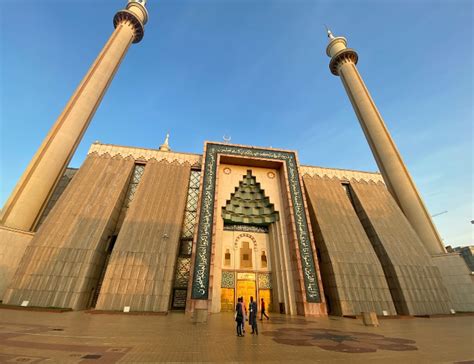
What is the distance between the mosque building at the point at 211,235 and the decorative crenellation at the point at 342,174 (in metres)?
0.18

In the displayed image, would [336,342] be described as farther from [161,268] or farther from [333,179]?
[333,179]

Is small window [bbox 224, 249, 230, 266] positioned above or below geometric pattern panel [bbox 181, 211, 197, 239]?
below

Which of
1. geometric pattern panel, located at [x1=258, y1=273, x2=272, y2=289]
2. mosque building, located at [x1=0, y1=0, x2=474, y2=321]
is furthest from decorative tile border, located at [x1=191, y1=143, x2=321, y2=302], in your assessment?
geometric pattern panel, located at [x1=258, y1=273, x2=272, y2=289]

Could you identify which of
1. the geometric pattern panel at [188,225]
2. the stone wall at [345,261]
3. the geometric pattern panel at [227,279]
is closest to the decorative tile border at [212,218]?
the stone wall at [345,261]

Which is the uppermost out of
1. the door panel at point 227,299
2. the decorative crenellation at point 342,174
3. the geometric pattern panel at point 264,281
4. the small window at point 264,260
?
the decorative crenellation at point 342,174

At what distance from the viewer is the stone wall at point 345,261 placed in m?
15.1

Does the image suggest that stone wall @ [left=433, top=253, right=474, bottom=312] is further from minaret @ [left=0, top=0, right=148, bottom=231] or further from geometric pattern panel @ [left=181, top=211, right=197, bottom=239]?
minaret @ [left=0, top=0, right=148, bottom=231]

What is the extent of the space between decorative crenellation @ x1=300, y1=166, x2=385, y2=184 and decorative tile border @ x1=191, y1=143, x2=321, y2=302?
307 centimetres

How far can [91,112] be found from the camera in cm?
2184

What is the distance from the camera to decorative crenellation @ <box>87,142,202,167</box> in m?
20.4

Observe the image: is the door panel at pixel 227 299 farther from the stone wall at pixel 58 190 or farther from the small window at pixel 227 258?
the stone wall at pixel 58 190

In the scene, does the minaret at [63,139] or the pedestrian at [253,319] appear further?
the minaret at [63,139]

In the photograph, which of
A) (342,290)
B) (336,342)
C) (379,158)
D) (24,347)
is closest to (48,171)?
(24,347)

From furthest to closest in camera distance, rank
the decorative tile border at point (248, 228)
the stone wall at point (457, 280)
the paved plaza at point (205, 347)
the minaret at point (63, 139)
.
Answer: the decorative tile border at point (248, 228), the stone wall at point (457, 280), the minaret at point (63, 139), the paved plaza at point (205, 347)
